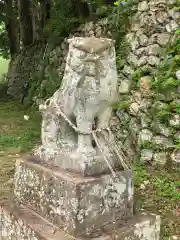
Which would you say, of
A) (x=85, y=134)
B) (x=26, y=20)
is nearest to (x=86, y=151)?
(x=85, y=134)

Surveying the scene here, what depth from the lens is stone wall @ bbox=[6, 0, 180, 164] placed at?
5.27 meters

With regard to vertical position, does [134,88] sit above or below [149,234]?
above

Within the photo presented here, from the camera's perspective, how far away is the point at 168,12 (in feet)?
20.0

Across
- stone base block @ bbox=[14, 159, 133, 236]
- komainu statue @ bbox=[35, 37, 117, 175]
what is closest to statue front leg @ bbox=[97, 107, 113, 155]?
komainu statue @ bbox=[35, 37, 117, 175]

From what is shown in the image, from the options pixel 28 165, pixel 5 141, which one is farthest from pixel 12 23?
pixel 28 165

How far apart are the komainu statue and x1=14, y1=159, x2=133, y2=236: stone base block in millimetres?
118

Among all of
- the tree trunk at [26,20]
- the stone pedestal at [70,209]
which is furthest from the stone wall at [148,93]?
the tree trunk at [26,20]

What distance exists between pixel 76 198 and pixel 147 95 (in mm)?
3479

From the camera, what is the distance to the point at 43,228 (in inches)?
109

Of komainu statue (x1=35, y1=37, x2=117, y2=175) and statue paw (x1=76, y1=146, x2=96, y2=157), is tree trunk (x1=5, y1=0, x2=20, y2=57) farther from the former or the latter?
statue paw (x1=76, y1=146, x2=96, y2=157)

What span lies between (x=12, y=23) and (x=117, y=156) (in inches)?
474

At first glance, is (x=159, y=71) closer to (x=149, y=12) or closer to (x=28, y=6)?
(x=149, y=12)

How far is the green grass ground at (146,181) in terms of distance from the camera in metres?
3.83

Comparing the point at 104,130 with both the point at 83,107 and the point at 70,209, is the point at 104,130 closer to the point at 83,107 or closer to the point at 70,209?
the point at 83,107
